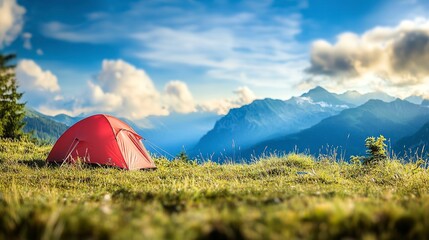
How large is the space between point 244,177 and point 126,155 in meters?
6.90

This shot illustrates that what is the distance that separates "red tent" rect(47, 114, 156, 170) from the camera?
1778 cm

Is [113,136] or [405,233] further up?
[113,136]

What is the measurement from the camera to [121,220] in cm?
376

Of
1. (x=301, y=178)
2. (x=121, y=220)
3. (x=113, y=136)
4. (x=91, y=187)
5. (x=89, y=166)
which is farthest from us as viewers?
(x=113, y=136)

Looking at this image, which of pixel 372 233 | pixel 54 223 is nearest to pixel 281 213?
pixel 372 233

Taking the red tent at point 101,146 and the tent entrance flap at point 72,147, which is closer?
the red tent at point 101,146

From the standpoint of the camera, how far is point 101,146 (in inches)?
709

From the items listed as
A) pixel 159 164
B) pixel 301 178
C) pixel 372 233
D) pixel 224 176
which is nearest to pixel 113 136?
pixel 159 164

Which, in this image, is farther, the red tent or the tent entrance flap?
the tent entrance flap

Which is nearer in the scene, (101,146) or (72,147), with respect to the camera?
(101,146)

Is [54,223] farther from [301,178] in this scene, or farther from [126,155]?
[126,155]

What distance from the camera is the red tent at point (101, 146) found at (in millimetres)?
17781

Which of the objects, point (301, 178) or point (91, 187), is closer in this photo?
point (91, 187)

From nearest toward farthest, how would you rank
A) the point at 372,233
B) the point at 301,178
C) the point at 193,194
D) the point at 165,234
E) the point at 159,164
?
1. the point at 165,234
2. the point at 372,233
3. the point at 193,194
4. the point at 301,178
5. the point at 159,164
